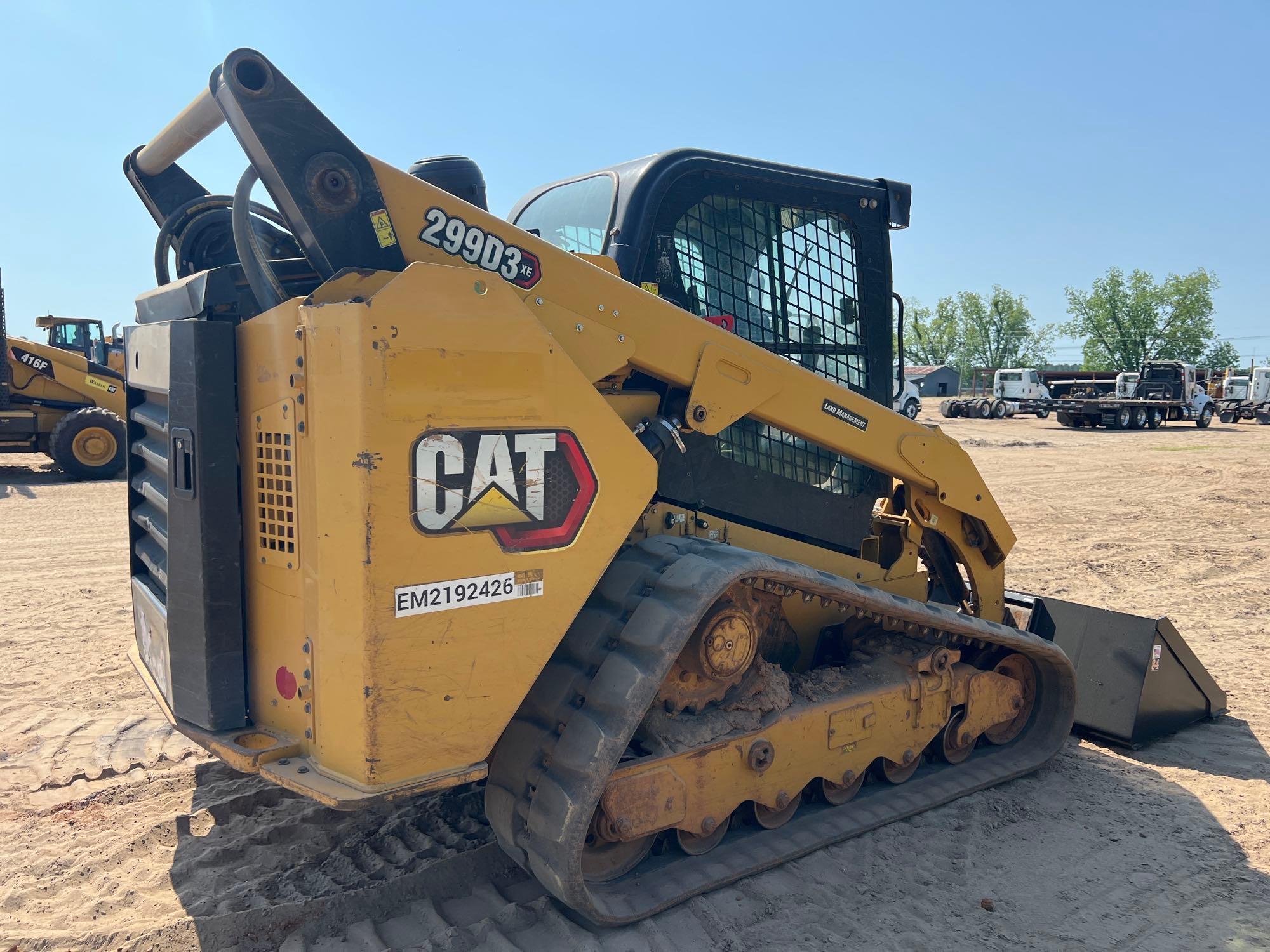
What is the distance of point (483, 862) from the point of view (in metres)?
3.28

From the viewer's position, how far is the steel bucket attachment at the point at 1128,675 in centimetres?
464

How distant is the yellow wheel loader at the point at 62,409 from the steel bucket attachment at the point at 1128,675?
14172 millimetres

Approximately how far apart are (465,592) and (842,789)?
6.57 ft

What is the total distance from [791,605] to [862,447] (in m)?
0.74

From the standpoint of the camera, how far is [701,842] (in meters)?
3.26

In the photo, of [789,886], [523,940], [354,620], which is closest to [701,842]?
[789,886]

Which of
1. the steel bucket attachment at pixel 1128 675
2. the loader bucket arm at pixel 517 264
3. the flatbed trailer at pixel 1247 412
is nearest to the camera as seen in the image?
the loader bucket arm at pixel 517 264

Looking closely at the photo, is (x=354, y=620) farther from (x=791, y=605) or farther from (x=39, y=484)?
(x=39, y=484)

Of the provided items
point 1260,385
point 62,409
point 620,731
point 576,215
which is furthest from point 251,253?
point 1260,385

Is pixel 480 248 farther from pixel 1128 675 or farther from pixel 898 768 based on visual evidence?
pixel 1128 675

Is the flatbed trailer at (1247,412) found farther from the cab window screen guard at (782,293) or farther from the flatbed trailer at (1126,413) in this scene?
the cab window screen guard at (782,293)

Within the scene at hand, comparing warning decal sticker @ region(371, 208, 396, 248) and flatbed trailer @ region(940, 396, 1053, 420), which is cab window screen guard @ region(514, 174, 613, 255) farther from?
flatbed trailer @ region(940, 396, 1053, 420)

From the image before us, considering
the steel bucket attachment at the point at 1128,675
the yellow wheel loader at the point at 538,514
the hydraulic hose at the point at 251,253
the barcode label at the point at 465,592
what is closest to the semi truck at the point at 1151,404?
the steel bucket attachment at the point at 1128,675

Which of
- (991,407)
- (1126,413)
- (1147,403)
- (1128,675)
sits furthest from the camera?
(991,407)
